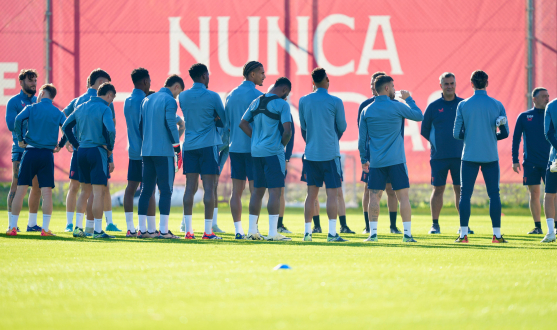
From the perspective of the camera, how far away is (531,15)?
14.4m

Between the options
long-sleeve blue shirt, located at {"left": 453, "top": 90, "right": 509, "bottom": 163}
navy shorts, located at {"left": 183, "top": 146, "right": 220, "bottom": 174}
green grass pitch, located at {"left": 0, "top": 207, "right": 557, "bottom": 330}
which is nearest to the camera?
green grass pitch, located at {"left": 0, "top": 207, "right": 557, "bottom": 330}

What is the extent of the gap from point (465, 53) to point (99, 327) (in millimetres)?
12568

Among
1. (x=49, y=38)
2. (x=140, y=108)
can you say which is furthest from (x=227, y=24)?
(x=140, y=108)

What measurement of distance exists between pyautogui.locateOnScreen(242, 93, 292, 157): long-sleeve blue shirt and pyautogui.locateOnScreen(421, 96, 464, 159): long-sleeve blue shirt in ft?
9.72

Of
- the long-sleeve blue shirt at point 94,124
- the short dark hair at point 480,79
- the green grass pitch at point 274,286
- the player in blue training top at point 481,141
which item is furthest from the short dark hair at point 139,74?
the short dark hair at point 480,79

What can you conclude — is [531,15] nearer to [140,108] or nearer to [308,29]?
[308,29]

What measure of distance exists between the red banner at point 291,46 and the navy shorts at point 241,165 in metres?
6.59

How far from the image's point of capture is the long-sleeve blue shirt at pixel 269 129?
24.1 feet

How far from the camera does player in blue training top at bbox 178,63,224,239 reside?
7.81 meters

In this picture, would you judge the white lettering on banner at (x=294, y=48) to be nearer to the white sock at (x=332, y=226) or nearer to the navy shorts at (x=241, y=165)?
the navy shorts at (x=241, y=165)

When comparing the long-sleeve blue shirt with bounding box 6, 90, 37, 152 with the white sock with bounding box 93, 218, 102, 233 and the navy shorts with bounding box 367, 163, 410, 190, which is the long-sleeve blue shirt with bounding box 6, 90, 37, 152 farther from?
the navy shorts with bounding box 367, 163, 410, 190

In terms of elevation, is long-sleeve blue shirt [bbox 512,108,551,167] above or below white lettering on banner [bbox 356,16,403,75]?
below

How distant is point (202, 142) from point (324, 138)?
1.36 metres

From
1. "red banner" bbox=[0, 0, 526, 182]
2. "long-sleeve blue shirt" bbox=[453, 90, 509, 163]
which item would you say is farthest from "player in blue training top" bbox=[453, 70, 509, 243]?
"red banner" bbox=[0, 0, 526, 182]
